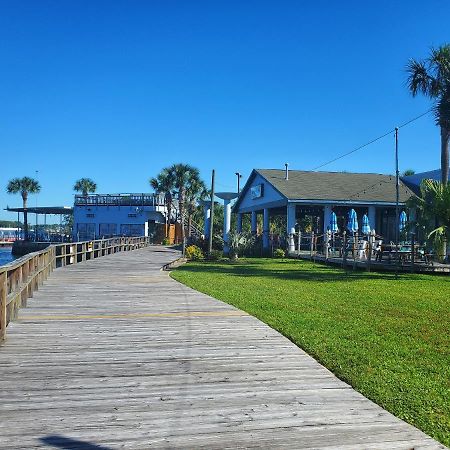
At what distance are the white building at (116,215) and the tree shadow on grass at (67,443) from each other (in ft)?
163

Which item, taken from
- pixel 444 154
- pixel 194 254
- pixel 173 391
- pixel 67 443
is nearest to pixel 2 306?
pixel 173 391

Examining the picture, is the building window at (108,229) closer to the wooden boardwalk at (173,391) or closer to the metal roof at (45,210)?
the metal roof at (45,210)

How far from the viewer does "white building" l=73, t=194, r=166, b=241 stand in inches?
2109

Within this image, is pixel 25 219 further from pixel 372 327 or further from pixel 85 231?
pixel 372 327

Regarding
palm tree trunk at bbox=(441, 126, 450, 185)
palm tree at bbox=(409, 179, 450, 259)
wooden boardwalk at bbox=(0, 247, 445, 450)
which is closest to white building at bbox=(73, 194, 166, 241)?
palm tree trunk at bbox=(441, 126, 450, 185)

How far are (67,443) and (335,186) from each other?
2890cm

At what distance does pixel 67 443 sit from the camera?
3.52 m

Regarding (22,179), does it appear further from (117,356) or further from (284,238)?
(117,356)

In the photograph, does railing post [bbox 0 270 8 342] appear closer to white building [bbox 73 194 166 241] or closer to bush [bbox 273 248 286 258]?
bush [bbox 273 248 286 258]

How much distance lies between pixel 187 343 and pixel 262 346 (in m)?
1.02

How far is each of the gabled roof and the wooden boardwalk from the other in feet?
70.1

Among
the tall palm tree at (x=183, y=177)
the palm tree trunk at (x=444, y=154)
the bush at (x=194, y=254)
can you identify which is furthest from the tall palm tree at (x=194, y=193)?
the palm tree trunk at (x=444, y=154)

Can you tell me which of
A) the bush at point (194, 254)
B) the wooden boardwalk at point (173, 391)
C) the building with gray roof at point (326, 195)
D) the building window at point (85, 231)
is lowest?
the wooden boardwalk at point (173, 391)

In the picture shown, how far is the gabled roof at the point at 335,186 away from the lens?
2897 cm
